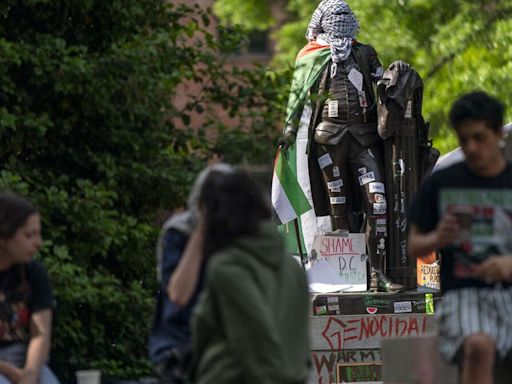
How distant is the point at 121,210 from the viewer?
13.2 metres

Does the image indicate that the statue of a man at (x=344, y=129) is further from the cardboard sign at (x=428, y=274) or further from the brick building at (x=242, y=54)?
the brick building at (x=242, y=54)

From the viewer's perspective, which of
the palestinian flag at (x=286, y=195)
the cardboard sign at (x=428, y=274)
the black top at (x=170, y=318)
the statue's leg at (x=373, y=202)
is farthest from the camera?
the cardboard sign at (x=428, y=274)

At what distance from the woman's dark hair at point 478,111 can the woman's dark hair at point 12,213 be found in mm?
1796

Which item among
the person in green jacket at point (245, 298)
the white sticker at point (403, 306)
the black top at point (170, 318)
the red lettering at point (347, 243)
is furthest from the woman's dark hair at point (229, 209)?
the red lettering at point (347, 243)

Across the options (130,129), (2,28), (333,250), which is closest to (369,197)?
(333,250)

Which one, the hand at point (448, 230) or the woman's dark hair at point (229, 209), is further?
the hand at point (448, 230)

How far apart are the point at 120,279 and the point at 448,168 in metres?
7.39

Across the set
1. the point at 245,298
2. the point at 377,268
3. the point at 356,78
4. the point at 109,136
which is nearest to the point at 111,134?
the point at 109,136

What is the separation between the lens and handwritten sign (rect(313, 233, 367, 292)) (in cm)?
1134

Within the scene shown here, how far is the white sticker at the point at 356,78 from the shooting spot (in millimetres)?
11516

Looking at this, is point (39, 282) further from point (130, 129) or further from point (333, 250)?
point (130, 129)

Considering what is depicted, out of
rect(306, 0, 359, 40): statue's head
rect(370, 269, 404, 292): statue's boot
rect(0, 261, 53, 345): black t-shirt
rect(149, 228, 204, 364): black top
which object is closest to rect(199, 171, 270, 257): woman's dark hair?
rect(149, 228, 204, 364): black top

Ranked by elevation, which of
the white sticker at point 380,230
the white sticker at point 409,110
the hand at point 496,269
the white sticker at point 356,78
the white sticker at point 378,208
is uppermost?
the white sticker at point 356,78

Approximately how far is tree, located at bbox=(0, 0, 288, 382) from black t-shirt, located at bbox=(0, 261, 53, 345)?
526cm
